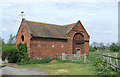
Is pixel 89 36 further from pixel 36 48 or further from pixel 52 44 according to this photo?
pixel 36 48

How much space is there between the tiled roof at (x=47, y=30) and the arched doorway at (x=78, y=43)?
7.50 feet

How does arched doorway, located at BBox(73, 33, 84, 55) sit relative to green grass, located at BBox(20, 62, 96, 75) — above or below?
above

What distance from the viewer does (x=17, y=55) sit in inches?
1057

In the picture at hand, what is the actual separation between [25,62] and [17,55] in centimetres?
220

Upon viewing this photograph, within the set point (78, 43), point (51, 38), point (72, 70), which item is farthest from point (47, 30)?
point (72, 70)

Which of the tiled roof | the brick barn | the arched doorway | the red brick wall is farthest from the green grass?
the arched doorway

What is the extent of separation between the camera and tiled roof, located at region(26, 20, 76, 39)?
28411mm

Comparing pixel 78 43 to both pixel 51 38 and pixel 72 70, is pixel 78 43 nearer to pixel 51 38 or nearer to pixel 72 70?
pixel 51 38

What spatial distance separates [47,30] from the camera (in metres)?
30.9

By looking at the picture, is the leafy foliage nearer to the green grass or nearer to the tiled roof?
the tiled roof

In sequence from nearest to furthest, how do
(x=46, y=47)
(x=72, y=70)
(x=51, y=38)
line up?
1. (x=72, y=70)
2. (x=46, y=47)
3. (x=51, y=38)

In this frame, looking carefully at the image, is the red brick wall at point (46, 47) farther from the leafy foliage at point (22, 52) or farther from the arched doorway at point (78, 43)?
the arched doorway at point (78, 43)

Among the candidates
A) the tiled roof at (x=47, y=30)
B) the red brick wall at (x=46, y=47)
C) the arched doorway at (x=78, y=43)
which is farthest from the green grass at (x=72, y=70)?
the arched doorway at (x=78, y=43)

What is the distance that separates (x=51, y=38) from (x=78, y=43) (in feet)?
22.4
